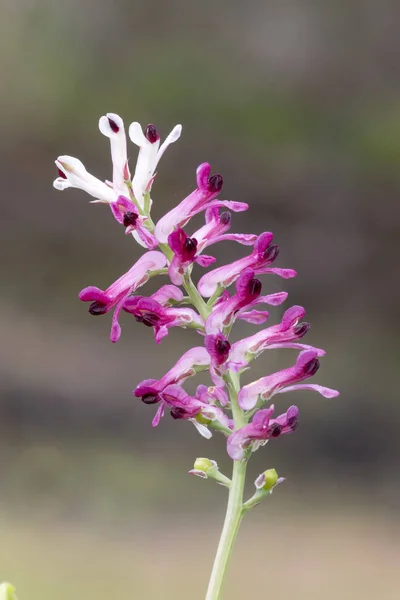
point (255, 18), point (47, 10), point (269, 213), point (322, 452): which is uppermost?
point (255, 18)

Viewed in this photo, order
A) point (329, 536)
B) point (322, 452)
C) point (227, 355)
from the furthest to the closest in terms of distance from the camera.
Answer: point (322, 452) < point (329, 536) < point (227, 355)

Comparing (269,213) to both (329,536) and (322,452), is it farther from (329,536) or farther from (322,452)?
(329,536)

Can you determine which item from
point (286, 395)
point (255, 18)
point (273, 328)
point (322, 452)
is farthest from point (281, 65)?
point (273, 328)

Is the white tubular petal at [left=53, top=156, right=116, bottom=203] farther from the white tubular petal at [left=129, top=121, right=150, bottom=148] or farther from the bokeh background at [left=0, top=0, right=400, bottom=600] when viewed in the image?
the bokeh background at [left=0, top=0, right=400, bottom=600]

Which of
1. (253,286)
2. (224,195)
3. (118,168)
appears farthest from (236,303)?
(224,195)

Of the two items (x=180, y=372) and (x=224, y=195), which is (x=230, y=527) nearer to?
(x=180, y=372)

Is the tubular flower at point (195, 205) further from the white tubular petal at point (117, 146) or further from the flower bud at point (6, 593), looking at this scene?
the flower bud at point (6, 593)

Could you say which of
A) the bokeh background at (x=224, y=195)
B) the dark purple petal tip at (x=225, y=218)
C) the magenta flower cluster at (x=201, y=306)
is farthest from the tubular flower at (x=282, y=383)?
the bokeh background at (x=224, y=195)

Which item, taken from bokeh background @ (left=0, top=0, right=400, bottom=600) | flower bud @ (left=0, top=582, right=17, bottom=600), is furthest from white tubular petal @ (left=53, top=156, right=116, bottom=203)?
bokeh background @ (left=0, top=0, right=400, bottom=600)
